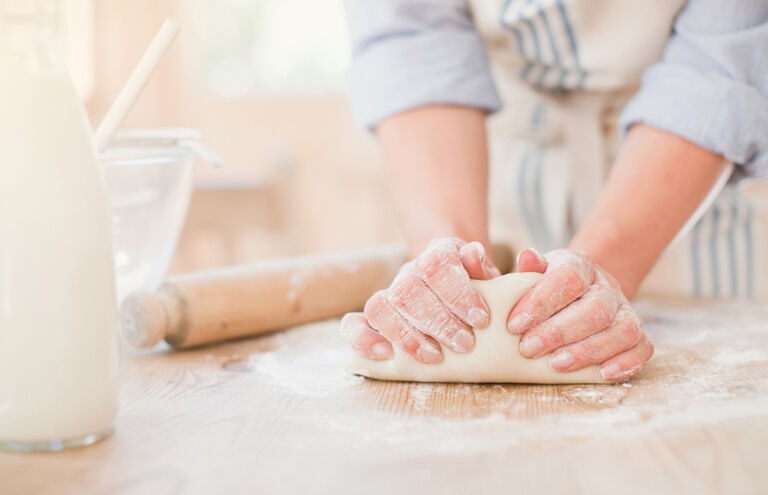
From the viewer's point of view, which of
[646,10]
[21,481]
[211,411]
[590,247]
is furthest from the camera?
[646,10]

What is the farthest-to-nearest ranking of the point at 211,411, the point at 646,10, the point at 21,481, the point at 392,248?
the point at 392,248
the point at 646,10
the point at 211,411
the point at 21,481

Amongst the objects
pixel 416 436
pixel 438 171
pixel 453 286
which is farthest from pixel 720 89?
pixel 416 436

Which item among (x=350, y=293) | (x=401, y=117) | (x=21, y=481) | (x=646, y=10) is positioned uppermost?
(x=646, y=10)

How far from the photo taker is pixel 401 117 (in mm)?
979

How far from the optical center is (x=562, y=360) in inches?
25.7

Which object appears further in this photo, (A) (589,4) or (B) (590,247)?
(A) (589,4)

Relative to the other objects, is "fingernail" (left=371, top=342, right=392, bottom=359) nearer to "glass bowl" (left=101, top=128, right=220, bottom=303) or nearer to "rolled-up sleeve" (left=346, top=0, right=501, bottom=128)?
"glass bowl" (left=101, top=128, right=220, bottom=303)

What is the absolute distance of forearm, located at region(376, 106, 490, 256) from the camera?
2.92 feet

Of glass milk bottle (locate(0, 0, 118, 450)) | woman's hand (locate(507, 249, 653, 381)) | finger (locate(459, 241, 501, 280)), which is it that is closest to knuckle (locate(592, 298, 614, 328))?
woman's hand (locate(507, 249, 653, 381))

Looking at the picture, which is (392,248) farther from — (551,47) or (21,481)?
(21,481)

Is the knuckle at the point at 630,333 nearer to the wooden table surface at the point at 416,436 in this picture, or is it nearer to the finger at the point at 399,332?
the wooden table surface at the point at 416,436

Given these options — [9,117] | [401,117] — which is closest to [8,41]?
[9,117]

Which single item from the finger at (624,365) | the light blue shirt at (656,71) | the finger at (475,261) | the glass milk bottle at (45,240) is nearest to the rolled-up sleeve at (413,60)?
the light blue shirt at (656,71)

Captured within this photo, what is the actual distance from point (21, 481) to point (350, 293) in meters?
0.60
